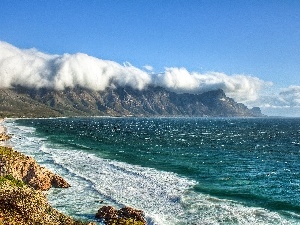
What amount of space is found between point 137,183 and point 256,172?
2425cm

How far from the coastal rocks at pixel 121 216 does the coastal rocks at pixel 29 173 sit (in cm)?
1435

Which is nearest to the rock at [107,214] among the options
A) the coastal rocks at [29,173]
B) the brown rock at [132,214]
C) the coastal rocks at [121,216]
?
the coastal rocks at [121,216]

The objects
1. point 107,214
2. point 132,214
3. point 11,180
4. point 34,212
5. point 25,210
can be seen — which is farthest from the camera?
point 11,180

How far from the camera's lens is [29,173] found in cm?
4816

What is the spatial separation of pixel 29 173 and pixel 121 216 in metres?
19.3

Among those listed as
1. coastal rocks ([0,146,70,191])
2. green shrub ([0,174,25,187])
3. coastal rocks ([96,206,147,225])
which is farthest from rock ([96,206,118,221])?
coastal rocks ([0,146,70,191])

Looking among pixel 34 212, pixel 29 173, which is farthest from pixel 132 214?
pixel 29 173

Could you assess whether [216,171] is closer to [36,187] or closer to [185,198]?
[185,198]

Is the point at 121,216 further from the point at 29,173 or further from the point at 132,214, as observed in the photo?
the point at 29,173

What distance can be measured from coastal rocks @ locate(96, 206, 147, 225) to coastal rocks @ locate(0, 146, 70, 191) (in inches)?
565

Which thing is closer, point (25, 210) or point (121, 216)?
point (25, 210)

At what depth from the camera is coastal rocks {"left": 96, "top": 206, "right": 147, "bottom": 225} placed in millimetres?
33094

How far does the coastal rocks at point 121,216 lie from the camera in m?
33.1

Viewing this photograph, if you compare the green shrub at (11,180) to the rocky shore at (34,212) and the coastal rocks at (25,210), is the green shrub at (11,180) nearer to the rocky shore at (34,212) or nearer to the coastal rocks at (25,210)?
the rocky shore at (34,212)
